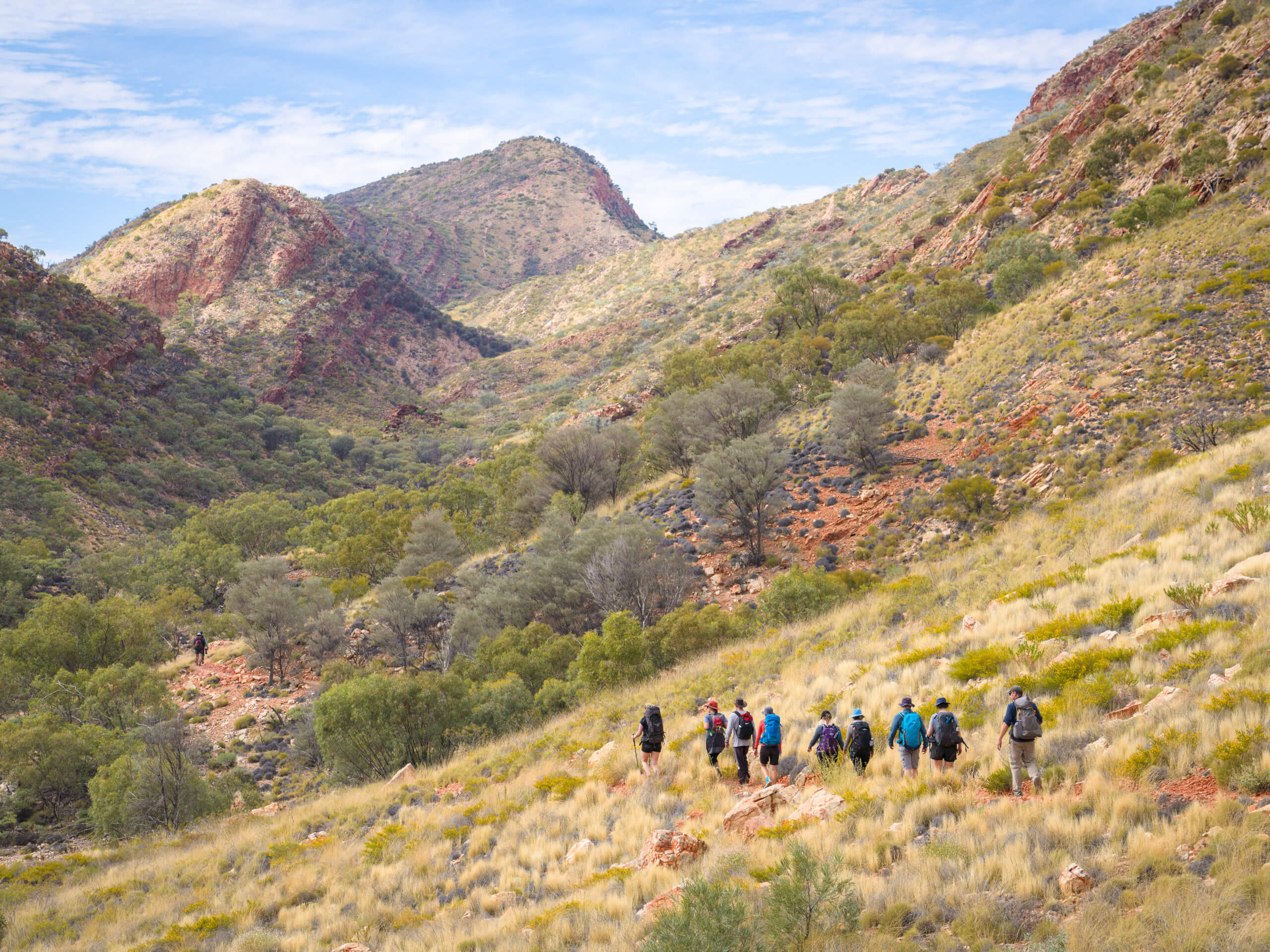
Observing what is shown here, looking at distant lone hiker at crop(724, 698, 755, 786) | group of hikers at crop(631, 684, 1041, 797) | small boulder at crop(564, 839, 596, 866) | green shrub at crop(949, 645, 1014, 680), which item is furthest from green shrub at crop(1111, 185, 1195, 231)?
small boulder at crop(564, 839, 596, 866)

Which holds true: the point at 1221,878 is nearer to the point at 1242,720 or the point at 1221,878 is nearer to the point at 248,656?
the point at 1242,720

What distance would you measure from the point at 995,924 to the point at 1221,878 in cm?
137

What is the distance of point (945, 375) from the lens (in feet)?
86.2

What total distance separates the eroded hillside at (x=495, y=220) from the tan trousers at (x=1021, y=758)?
146623mm

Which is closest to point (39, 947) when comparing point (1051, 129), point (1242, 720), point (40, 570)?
point (1242, 720)

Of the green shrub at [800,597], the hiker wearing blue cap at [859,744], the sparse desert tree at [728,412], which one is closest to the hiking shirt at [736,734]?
the hiker wearing blue cap at [859,744]

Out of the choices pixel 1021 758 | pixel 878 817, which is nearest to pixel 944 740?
pixel 1021 758

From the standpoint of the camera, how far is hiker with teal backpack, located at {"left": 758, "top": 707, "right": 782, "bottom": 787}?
28.8 ft

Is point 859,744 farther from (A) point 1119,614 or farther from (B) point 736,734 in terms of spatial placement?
Result: (A) point 1119,614

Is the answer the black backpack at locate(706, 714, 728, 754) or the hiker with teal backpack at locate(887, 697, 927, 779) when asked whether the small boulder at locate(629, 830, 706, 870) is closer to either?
the black backpack at locate(706, 714, 728, 754)

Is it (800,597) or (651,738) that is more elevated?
(800,597)

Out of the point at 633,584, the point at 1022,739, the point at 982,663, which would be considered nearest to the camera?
the point at 1022,739

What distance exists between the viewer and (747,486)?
71.4 ft

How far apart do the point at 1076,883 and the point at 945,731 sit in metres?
2.68
